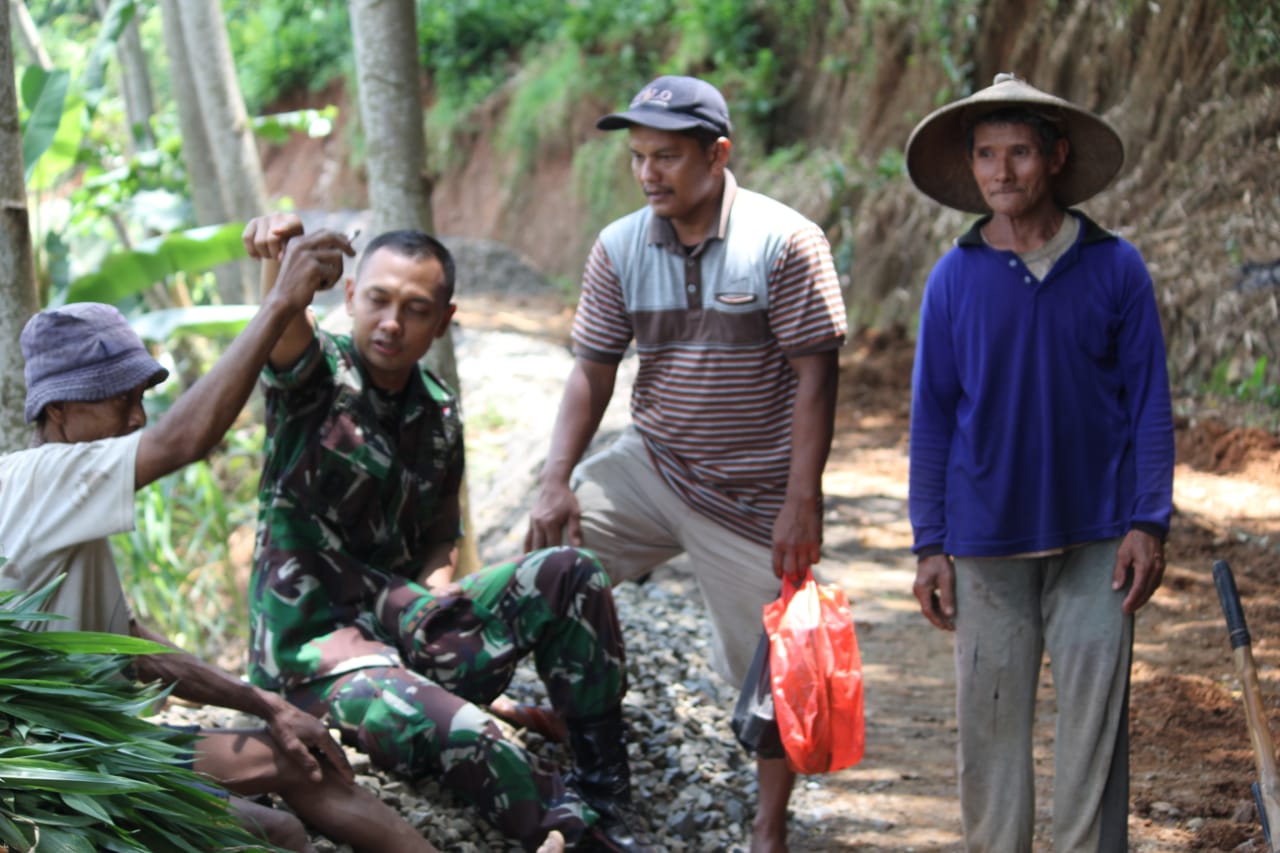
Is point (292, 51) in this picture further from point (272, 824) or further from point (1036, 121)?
point (272, 824)

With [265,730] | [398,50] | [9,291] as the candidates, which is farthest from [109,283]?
[265,730]

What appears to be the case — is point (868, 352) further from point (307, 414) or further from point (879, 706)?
point (307, 414)

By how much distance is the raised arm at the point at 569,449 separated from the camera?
4.01m

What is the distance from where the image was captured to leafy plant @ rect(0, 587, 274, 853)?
233 centimetres

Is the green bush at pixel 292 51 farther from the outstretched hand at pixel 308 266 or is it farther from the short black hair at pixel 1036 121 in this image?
the short black hair at pixel 1036 121

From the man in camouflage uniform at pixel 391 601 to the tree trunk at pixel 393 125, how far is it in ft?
4.43

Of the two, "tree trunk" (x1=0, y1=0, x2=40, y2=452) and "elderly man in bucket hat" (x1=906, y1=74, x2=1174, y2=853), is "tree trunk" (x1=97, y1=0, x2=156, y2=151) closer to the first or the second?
"tree trunk" (x1=0, y1=0, x2=40, y2=452)

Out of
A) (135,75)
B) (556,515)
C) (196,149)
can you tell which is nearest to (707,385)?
(556,515)

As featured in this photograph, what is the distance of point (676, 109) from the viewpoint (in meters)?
3.83

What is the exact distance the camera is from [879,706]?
201 inches

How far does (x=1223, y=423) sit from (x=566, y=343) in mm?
6433

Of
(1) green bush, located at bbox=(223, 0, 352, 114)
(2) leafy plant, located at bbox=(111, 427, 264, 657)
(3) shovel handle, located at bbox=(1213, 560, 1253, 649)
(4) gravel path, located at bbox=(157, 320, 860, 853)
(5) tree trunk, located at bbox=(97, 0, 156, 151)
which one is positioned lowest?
(2) leafy plant, located at bbox=(111, 427, 264, 657)

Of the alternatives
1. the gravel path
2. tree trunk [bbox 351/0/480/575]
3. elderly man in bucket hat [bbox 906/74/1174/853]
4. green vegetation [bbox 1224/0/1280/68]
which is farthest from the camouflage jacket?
green vegetation [bbox 1224/0/1280/68]

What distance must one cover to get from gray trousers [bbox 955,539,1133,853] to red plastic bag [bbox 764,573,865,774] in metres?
0.30
